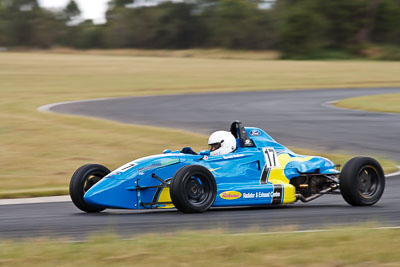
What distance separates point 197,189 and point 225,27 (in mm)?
96126

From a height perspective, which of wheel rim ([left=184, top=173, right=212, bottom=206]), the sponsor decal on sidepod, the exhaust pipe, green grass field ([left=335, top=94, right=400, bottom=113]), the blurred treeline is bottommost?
the exhaust pipe

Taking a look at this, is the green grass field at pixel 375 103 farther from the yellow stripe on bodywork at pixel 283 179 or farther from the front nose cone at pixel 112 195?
the front nose cone at pixel 112 195

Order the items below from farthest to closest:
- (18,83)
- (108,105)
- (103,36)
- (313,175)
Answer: (103,36)
(18,83)
(108,105)
(313,175)

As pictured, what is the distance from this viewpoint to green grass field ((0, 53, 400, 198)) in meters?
16.0

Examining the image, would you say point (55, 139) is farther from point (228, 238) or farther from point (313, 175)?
point (228, 238)

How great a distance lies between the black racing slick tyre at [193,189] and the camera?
915 cm

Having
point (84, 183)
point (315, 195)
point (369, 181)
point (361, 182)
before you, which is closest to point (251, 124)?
point (315, 195)

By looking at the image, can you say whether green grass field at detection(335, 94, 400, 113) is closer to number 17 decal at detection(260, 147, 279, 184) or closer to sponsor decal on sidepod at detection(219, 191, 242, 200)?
number 17 decal at detection(260, 147, 279, 184)

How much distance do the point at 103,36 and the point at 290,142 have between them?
10624 cm

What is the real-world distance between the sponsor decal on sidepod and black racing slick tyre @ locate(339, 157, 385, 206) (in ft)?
5.15

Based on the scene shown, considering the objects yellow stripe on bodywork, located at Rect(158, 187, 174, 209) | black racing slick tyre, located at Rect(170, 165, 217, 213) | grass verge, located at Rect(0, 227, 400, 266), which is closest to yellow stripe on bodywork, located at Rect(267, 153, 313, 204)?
black racing slick tyre, located at Rect(170, 165, 217, 213)

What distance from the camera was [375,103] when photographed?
1257 inches

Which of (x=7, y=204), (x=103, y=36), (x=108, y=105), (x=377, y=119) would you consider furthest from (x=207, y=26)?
(x=7, y=204)

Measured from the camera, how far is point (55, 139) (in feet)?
63.6
